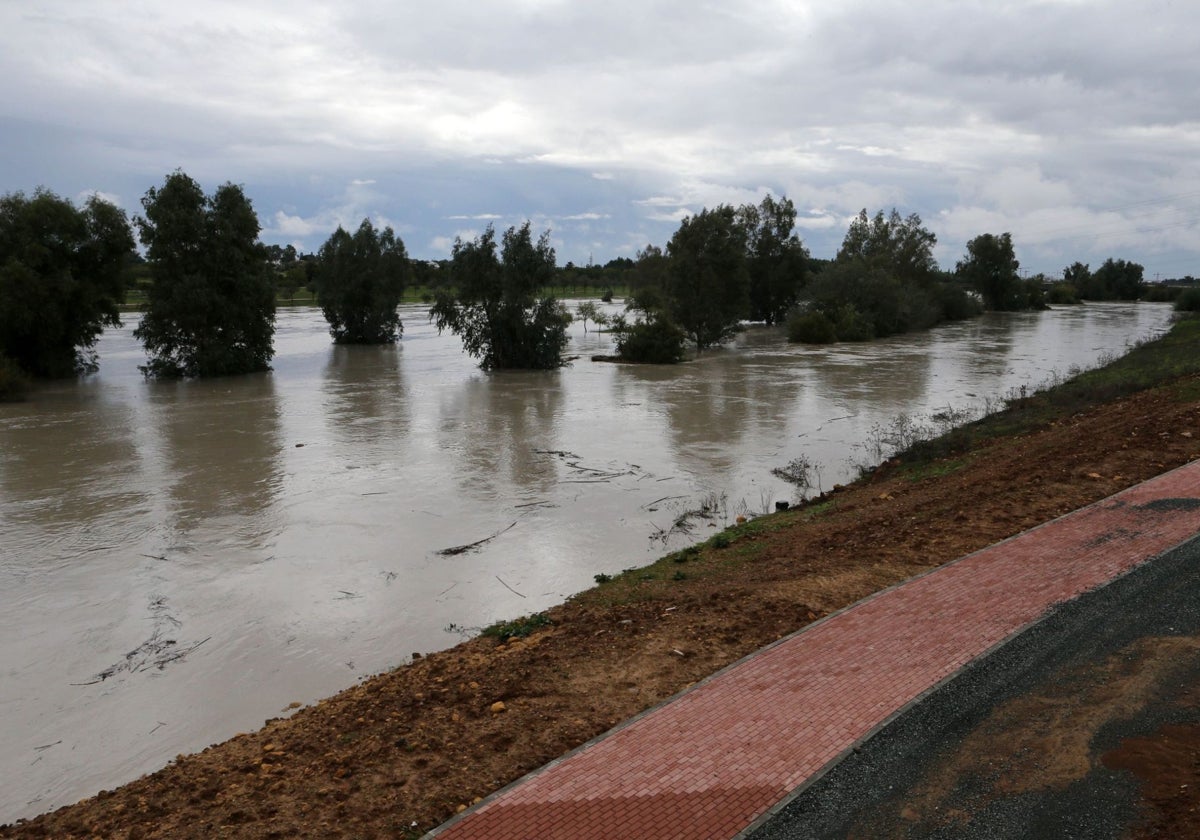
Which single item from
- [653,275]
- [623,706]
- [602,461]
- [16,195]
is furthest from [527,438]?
[653,275]

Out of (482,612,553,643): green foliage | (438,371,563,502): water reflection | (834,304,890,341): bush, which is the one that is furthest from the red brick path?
(834,304,890,341): bush

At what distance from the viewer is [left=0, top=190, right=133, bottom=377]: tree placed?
34719 mm

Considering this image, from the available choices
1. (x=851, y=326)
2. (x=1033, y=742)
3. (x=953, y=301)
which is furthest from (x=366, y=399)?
(x=953, y=301)

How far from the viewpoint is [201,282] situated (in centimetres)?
3875

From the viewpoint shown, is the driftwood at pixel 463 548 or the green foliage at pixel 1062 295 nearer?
the driftwood at pixel 463 548

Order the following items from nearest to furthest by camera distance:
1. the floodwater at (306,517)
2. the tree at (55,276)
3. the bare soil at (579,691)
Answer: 1. the bare soil at (579,691)
2. the floodwater at (306,517)
3. the tree at (55,276)

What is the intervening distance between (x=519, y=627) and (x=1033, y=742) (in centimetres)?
508

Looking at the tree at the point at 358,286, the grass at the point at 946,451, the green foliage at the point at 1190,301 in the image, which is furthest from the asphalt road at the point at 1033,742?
the green foliage at the point at 1190,301

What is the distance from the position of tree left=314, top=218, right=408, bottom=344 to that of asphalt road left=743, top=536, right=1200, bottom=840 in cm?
5890

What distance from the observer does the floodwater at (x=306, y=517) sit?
8945 mm

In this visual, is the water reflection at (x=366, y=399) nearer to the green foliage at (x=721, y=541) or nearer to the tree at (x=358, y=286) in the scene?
the tree at (x=358, y=286)

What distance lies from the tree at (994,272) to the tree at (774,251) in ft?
125

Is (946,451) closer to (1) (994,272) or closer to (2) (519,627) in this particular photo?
(2) (519,627)

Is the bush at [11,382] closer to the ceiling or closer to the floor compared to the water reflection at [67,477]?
closer to the ceiling
